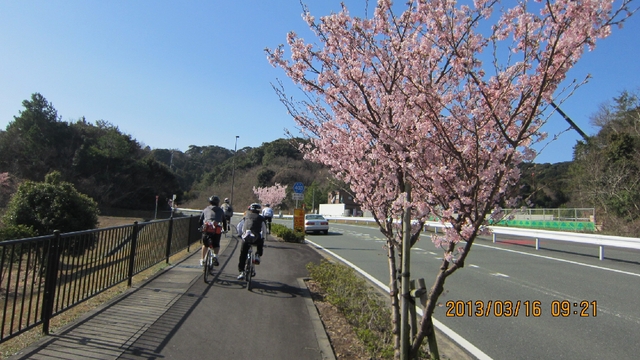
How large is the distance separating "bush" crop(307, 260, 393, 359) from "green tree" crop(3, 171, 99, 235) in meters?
11.1

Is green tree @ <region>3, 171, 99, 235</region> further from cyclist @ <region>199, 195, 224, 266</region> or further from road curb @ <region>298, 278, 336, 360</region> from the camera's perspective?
road curb @ <region>298, 278, 336, 360</region>

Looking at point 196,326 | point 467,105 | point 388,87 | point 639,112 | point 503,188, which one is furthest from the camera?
point 639,112

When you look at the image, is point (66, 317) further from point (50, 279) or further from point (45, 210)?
→ point (45, 210)

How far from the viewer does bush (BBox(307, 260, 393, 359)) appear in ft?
16.3

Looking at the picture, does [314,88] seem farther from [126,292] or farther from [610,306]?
[610,306]

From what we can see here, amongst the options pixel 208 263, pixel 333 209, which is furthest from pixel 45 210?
pixel 333 209

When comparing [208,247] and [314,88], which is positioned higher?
[314,88]

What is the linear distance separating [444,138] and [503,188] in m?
0.62

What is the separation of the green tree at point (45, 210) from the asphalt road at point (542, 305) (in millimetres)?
10075

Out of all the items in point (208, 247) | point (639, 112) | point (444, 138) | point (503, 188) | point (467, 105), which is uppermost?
point (639, 112)

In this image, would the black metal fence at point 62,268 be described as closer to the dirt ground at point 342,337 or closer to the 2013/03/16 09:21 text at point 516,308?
the dirt ground at point 342,337

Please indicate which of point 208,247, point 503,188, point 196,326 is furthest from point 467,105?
point 208,247

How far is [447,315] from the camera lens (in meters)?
7.30

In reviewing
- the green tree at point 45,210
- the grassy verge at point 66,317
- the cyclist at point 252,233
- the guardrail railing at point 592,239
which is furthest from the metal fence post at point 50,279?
the green tree at point 45,210
